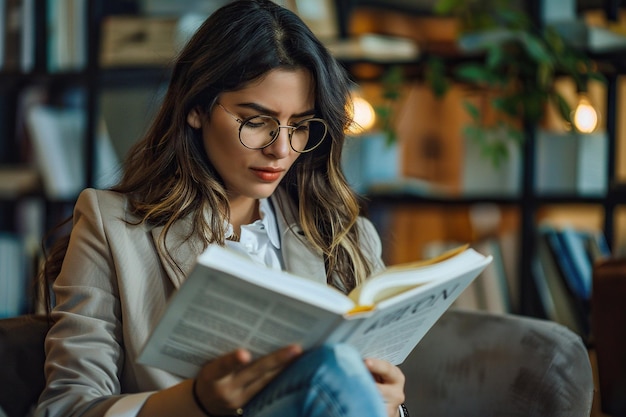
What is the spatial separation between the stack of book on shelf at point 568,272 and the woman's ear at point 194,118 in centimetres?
127

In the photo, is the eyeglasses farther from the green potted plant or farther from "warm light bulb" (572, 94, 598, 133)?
"warm light bulb" (572, 94, 598, 133)

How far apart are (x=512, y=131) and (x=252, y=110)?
3.96 feet

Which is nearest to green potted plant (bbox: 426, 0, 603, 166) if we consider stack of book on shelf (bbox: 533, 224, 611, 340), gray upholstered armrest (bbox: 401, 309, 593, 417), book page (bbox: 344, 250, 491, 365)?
stack of book on shelf (bbox: 533, 224, 611, 340)

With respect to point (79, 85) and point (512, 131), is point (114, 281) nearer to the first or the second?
point (512, 131)

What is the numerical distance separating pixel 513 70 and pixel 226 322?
5.37ft

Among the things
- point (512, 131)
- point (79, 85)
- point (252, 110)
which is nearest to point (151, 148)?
point (252, 110)

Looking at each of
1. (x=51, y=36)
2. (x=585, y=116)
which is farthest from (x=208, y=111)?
(x=51, y=36)

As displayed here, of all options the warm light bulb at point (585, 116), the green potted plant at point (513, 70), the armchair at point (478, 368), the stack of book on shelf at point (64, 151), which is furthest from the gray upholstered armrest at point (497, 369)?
the stack of book on shelf at point (64, 151)

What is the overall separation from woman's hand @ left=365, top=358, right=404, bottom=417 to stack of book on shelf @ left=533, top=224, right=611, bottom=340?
126cm

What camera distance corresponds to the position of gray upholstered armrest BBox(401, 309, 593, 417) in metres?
1.33

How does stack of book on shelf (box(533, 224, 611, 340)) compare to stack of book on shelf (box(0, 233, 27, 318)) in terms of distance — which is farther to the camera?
Result: stack of book on shelf (box(0, 233, 27, 318))

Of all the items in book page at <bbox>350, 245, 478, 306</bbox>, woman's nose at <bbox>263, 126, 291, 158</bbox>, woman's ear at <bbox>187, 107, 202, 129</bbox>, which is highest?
woman's ear at <bbox>187, 107, 202, 129</bbox>

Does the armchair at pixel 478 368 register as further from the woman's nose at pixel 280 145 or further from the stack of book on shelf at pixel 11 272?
the stack of book on shelf at pixel 11 272

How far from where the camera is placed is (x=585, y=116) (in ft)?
8.03
